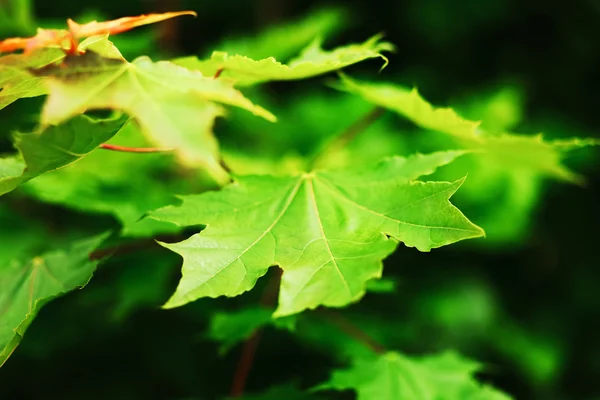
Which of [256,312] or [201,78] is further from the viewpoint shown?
[256,312]

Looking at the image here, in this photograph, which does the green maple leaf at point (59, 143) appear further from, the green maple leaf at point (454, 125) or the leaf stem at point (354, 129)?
the leaf stem at point (354, 129)

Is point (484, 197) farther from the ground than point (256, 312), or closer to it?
closer to it

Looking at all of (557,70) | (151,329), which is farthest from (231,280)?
(557,70)

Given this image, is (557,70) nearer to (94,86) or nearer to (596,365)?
(596,365)

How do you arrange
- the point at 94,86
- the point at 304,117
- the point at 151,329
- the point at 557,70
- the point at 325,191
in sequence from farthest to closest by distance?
the point at 557,70 → the point at 304,117 → the point at 151,329 → the point at 325,191 → the point at 94,86

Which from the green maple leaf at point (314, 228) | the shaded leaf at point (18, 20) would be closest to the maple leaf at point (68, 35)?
the green maple leaf at point (314, 228)

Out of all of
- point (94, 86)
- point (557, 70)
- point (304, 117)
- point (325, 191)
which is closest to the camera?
point (94, 86)

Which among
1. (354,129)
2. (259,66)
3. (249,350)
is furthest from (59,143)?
(354,129)
